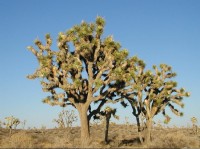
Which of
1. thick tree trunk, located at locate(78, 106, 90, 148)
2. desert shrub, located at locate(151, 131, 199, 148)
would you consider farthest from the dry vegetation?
thick tree trunk, located at locate(78, 106, 90, 148)

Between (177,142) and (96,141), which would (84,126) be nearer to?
(96,141)

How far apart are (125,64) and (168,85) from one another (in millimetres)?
3171

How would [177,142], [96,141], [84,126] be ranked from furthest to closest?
1. [96,141]
2. [84,126]
3. [177,142]

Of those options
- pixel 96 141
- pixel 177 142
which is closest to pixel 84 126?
pixel 96 141

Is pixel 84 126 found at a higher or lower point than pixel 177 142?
higher

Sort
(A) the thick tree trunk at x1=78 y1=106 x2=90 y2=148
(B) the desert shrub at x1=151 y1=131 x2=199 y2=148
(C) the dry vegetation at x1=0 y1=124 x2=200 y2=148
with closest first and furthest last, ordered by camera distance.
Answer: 1. (B) the desert shrub at x1=151 y1=131 x2=199 y2=148
2. (C) the dry vegetation at x1=0 y1=124 x2=200 y2=148
3. (A) the thick tree trunk at x1=78 y1=106 x2=90 y2=148

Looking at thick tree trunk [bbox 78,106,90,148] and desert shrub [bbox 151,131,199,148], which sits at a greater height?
thick tree trunk [bbox 78,106,90,148]

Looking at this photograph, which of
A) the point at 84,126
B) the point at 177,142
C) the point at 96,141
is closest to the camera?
the point at 177,142

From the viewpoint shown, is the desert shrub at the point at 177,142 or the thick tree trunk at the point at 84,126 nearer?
the desert shrub at the point at 177,142

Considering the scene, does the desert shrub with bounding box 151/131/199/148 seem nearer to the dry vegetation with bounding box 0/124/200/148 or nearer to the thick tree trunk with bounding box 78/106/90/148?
the dry vegetation with bounding box 0/124/200/148

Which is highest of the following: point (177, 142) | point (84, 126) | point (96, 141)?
point (84, 126)

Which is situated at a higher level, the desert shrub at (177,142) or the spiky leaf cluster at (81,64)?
the spiky leaf cluster at (81,64)

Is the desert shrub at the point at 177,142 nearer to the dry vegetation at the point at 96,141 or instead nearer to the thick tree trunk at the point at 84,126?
the dry vegetation at the point at 96,141

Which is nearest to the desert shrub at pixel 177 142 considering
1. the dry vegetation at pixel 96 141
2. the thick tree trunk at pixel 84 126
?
the dry vegetation at pixel 96 141
